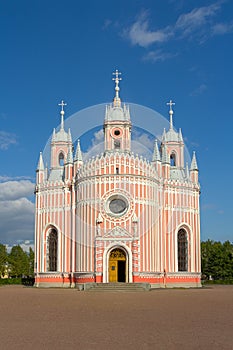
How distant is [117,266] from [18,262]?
197 ft

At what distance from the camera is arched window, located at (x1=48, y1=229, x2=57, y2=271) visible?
6794cm

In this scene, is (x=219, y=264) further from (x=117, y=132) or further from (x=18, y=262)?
(x=18, y=262)

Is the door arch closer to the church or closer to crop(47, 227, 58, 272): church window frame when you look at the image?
the church

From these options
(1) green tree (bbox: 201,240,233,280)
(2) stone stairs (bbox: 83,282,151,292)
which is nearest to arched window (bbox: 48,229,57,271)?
(2) stone stairs (bbox: 83,282,151,292)

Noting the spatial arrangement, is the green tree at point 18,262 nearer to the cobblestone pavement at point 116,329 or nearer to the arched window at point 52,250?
the arched window at point 52,250

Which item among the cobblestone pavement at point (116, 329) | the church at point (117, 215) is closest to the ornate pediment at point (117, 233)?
the church at point (117, 215)

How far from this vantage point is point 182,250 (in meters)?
68.6

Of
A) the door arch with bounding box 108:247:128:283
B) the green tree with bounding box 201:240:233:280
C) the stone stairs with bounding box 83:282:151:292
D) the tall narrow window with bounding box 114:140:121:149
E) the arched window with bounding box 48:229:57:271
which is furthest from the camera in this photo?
the green tree with bounding box 201:240:233:280

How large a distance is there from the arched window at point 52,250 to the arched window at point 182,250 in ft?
54.3

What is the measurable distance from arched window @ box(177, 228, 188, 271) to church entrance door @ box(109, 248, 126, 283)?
31.5 feet

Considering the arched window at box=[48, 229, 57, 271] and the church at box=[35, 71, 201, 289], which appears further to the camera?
the arched window at box=[48, 229, 57, 271]

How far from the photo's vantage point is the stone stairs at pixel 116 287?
53.9 meters

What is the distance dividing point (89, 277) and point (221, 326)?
41.3 m

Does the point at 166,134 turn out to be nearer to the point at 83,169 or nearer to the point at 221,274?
the point at 83,169
